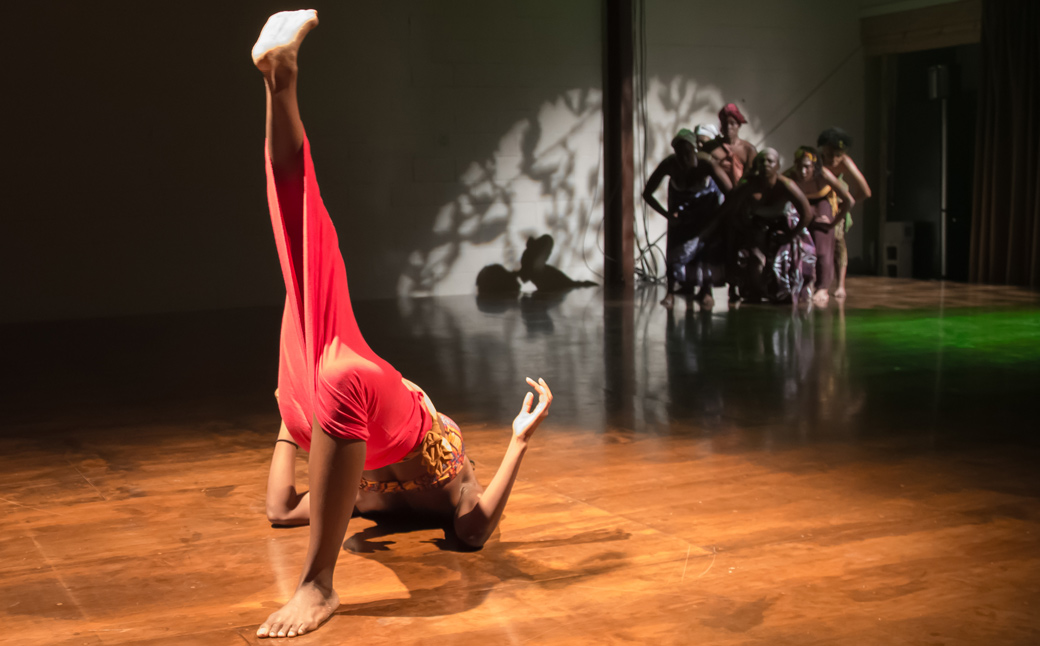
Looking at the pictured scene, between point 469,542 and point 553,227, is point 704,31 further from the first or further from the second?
point 469,542

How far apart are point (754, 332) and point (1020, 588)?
393cm

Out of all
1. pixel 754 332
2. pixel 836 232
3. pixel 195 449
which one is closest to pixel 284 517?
pixel 195 449

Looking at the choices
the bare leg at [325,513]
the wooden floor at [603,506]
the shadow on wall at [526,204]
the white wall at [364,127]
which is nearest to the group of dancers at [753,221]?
the shadow on wall at [526,204]

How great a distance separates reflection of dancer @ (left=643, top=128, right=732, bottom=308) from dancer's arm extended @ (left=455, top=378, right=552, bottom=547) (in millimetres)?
5179

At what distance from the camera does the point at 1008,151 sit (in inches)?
346

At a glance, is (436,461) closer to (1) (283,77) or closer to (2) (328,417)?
(2) (328,417)

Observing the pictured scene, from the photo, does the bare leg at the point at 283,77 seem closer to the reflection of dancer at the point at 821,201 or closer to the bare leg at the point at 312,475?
the bare leg at the point at 312,475

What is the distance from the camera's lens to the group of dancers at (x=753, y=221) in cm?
721

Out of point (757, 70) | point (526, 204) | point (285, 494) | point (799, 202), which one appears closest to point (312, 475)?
point (285, 494)

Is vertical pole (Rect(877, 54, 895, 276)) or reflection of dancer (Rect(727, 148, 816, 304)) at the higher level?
vertical pole (Rect(877, 54, 895, 276))

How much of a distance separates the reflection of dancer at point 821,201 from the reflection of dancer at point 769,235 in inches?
6.3

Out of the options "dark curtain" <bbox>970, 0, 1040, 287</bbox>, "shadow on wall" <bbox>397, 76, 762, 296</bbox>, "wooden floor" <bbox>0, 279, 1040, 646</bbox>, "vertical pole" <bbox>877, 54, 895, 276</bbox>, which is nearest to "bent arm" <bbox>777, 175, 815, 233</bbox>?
"wooden floor" <bbox>0, 279, 1040, 646</bbox>

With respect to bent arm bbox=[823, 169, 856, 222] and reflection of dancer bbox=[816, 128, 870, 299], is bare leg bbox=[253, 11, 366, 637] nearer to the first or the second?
bent arm bbox=[823, 169, 856, 222]

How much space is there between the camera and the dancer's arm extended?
224 cm
